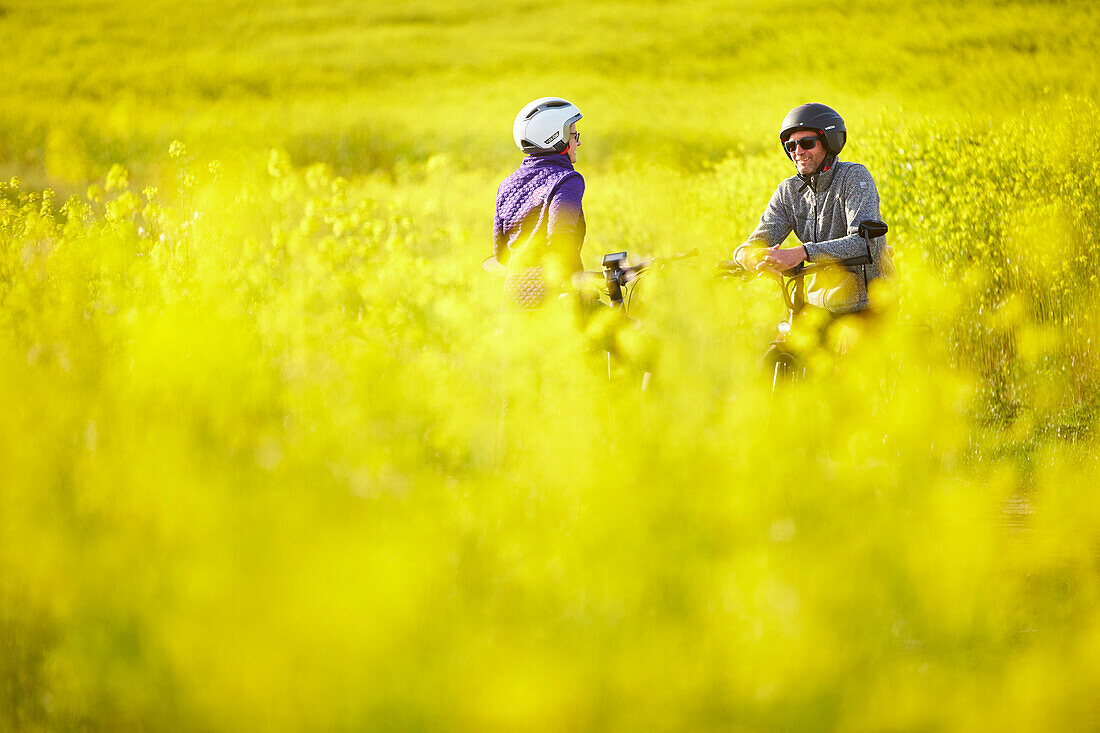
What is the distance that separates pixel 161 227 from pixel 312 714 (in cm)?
513

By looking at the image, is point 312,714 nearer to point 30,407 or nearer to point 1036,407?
point 30,407

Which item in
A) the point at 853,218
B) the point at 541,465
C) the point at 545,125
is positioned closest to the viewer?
the point at 541,465

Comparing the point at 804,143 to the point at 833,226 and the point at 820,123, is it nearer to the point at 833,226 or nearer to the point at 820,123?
the point at 820,123

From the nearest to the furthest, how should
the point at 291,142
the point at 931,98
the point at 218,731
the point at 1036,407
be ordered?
1. the point at 218,731
2. the point at 1036,407
3. the point at 931,98
4. the point at 291,142

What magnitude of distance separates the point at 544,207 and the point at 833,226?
4.33 ft

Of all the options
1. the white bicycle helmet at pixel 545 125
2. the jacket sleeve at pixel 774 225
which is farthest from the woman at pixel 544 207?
the jacket sleeve at pixel 774 225

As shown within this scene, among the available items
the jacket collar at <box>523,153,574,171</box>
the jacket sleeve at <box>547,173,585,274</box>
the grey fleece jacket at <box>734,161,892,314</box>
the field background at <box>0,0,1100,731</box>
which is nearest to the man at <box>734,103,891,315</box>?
the grey fleece jacket at <box>734,161,892,314</box>

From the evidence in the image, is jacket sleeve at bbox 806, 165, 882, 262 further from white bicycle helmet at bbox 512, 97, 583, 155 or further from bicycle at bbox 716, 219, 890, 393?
white bicycle helmet at bbox 512, 97, 583, 155

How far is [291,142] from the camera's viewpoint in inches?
562

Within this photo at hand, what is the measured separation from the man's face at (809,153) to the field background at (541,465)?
33.8 inches

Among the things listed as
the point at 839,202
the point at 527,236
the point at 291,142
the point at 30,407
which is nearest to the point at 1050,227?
the point at 839,202

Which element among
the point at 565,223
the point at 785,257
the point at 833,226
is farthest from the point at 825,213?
the point at 565,223

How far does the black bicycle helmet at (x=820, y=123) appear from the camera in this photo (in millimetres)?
4902

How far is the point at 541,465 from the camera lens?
13.7 ft
